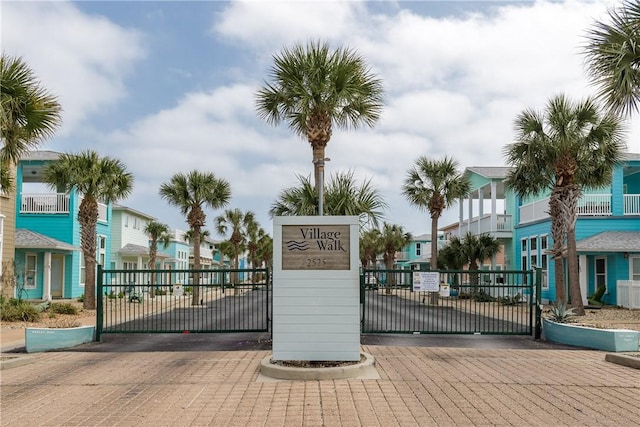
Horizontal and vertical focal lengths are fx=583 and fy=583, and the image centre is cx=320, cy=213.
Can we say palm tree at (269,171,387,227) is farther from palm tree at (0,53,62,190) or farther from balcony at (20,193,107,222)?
balcony at (20,193,107,222)

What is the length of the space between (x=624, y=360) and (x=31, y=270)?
2712 cm

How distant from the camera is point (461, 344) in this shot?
12.8 metres

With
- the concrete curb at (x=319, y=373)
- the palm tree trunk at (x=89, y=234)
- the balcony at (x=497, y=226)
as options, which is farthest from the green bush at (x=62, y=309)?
the balcony at (x=497, y=226)

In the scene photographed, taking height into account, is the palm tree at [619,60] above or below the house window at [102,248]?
above


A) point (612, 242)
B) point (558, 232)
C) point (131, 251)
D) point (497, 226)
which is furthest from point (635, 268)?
point (131, 251)

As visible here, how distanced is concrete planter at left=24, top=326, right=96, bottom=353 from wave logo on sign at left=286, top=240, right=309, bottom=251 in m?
5.90

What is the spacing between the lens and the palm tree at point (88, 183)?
75.6 ft

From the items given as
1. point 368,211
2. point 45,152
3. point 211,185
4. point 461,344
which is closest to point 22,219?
point 45,152

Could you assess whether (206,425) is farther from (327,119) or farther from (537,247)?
(537,247)

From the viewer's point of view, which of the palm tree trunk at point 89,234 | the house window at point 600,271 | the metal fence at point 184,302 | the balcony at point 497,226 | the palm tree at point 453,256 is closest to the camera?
the metal fence at point 184,302

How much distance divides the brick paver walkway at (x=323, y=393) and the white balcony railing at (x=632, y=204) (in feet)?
61.4

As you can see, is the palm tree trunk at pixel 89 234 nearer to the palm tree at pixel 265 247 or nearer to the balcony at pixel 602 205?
the balcony at pixel 602 205

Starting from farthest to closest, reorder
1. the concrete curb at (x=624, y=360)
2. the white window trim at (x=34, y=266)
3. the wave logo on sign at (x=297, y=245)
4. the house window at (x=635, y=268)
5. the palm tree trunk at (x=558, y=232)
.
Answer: the white window trim at (x=34, y=266)
the house window at (x=635, y=268)
the palm tree trunk at (x=558, y=232)
the concrete curb at (x=624, y=360)
the wave logo on sign at (x=297, y=245)

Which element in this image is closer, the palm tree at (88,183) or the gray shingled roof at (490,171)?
the palm tree at (88,183)
